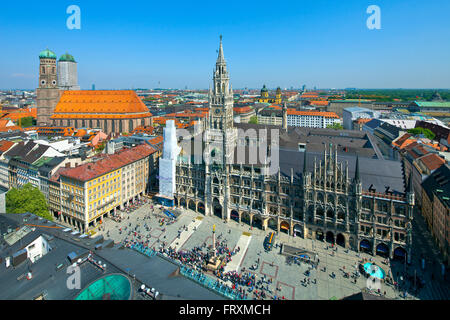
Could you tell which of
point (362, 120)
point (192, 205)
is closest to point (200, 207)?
point (192, 205)

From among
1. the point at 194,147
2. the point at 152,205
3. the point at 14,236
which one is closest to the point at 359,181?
the point at 194,147

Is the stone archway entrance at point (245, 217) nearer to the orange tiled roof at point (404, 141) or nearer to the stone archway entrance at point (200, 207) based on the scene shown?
the stone archway entrance at point (200, 207)

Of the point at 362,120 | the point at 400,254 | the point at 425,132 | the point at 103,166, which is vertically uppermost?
the point at 362,120

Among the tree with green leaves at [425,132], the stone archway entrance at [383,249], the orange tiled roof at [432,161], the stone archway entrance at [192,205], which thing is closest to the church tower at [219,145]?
the stone archway entrance at [192,205]

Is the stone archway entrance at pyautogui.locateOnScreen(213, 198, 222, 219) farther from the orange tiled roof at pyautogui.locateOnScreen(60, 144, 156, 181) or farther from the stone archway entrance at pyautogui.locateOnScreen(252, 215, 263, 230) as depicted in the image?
the orange tiled roof at pyautogui.locateOnScreen(60, 144, 156, 181)

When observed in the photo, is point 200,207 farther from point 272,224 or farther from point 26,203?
point 26,203

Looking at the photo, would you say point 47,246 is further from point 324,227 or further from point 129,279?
point 324,227

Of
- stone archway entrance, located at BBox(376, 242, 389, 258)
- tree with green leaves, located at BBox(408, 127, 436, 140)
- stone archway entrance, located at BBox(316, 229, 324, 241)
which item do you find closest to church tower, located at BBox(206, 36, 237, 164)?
stone archway entrance, located at BBox(316, 229, 324, 241)
